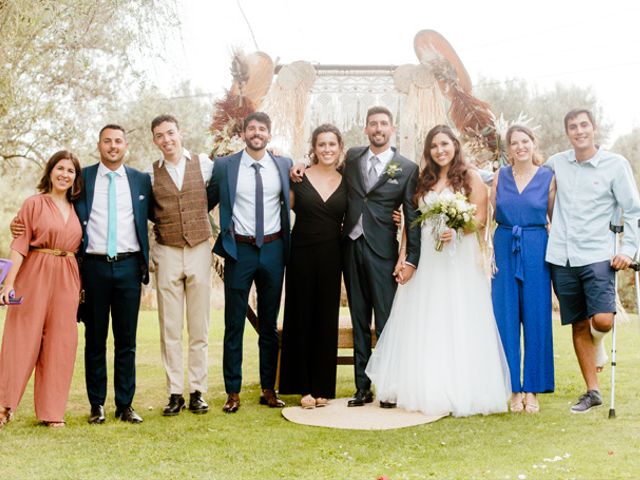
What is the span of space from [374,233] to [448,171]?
0.73 m

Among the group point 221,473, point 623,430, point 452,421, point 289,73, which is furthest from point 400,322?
point 289,73

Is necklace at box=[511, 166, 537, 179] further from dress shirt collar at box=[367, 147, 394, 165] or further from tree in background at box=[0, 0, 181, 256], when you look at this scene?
tree in background at box=[0, 0, 181, 256]

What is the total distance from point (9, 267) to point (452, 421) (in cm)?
312

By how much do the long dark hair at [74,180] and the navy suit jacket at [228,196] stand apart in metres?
0.93

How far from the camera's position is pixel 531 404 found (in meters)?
5.60

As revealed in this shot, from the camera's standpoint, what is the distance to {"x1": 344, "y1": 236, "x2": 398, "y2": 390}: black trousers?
19.1 ft

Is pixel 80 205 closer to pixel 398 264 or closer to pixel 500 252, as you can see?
pixel 398 264

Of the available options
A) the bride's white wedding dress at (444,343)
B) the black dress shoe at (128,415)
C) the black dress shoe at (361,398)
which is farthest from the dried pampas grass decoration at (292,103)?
the black dress shoe at (128,415)

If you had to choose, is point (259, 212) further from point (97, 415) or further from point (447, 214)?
point (97, 415)

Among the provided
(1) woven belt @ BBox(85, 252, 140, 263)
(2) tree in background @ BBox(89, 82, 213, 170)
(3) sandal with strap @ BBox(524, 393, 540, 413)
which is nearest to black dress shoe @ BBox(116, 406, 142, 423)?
(1) woven belt @ BBox(85, 252, 140, 263)

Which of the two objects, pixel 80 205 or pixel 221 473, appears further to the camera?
pixel 80 205

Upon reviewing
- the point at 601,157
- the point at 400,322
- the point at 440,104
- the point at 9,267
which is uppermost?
the point at 440,104

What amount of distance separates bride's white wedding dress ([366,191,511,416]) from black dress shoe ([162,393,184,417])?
4.66 feet

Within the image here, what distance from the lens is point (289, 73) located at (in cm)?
715
